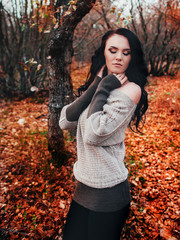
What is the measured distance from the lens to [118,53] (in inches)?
66.0

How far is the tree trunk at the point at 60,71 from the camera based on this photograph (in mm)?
2337

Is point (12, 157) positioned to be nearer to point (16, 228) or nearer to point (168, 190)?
point (16, 228)

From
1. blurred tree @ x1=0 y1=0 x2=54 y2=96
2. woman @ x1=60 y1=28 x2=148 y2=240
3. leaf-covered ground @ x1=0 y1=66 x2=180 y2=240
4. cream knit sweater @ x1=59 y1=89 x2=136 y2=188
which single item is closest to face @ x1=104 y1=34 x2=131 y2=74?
woman @ x1=60 y1=28 x2=148 y2=240

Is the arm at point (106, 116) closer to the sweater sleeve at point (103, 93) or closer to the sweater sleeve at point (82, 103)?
the sweater sleeve at point (103, 93)

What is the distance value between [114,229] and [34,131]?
12.8 feet

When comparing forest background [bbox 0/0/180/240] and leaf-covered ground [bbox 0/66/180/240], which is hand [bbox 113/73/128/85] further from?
leaf-covered ground [bbox 0/66/180/240]

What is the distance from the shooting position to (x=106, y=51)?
1.77m

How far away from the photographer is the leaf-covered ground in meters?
2.59

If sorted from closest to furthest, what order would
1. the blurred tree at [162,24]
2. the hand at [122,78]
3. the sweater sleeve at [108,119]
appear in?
1. the sweater sleeve at [108,119]
2. the hand at [122,78]
3. the blurred tree at [162,24]

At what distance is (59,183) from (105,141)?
2.16 meters

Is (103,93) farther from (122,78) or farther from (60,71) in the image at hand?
(60,71)

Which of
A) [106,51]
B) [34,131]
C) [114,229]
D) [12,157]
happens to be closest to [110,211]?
[114,229]

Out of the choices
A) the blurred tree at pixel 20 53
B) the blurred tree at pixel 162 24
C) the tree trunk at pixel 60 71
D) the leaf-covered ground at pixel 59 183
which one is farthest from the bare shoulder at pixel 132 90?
the blurred tree at pixel 162 24

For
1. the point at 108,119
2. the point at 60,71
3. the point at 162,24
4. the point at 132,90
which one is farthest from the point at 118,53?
the point at 162,24
